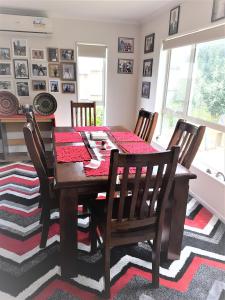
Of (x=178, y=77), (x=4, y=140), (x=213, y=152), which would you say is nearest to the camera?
(x=213, y=152)

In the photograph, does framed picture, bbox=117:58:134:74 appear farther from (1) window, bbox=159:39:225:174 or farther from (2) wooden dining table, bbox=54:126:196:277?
(2) wooden dining table, bbox=54:126:196:277

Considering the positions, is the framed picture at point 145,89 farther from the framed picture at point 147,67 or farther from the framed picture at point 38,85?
the framed picture at point 38,85

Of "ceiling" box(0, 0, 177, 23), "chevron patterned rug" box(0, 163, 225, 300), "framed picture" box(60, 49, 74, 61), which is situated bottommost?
"chevron patterned rug" box(0, 163, 225, 300)

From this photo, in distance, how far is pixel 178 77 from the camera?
320 centimetres

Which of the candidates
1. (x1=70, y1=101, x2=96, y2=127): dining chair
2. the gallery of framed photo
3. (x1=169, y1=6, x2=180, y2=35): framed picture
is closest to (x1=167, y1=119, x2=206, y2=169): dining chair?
(x1=70, y1=101, x2=96, y2=127): dining chair

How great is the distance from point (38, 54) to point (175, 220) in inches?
134

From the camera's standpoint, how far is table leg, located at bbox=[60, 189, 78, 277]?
1346mm

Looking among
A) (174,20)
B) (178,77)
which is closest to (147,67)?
(178,77)

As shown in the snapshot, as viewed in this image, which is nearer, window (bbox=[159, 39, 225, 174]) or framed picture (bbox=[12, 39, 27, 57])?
window (bbox=[159, 39, 225, 174])

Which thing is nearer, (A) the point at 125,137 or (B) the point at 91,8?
(A) the point at 125,137

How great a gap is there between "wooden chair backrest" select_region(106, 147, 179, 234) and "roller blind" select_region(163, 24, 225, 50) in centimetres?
168

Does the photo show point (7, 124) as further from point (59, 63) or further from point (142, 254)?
point (142, 254)

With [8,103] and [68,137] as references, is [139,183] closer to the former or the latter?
[68,137]

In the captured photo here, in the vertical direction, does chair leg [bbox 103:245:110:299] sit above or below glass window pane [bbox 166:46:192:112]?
below
